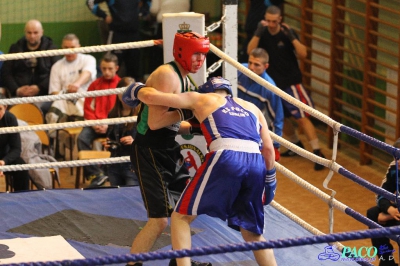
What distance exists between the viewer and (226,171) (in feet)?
12.2

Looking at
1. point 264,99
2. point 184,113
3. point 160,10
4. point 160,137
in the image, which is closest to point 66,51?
point 160,137

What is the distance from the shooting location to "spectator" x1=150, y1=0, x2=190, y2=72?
31.4 feet

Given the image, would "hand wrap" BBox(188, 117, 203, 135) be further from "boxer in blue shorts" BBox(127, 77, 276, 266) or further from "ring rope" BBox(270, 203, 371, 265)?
"ring rope" BBox(270, 203, 371, 265)

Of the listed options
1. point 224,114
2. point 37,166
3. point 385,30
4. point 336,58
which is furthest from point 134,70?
point 224,114

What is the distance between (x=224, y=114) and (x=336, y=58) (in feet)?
17.0

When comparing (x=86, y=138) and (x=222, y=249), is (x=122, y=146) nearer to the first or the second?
(x=86, y=138)

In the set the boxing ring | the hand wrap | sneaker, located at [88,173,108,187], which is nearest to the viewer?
the hand wrap

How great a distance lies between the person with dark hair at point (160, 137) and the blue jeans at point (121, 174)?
1.61m

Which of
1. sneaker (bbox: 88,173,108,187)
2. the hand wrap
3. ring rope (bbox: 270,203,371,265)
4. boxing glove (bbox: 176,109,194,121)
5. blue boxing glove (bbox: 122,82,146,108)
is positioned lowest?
sneaker (bbox: 88,173,108,187)

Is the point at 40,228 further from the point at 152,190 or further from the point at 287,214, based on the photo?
the point at 287,214

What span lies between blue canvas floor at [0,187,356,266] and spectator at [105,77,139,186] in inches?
16.7

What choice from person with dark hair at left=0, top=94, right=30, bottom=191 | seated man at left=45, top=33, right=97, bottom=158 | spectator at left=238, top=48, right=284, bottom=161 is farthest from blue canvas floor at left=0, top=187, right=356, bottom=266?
seated man at left=45, top=33, right=97, bottom=158

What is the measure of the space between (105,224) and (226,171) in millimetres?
1413

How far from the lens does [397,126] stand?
767cm
